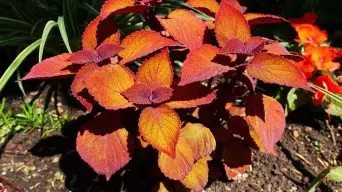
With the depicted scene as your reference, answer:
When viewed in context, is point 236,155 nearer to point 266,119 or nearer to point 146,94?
point 266,119

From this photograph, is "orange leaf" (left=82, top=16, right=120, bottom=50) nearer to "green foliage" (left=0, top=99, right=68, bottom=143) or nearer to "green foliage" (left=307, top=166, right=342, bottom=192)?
"green foliage" (left=0, top=99, right=68, bottom=143)

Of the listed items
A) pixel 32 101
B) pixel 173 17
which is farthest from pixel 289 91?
pixel 32 101

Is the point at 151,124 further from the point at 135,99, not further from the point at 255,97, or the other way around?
the point at 255,97

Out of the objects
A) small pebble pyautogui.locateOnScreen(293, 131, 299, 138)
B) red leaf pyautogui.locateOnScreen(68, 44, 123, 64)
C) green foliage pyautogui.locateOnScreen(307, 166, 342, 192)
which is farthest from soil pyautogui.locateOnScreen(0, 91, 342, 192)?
red leaf pyautogui.locateOnScreen(68, 44, 123, 64)

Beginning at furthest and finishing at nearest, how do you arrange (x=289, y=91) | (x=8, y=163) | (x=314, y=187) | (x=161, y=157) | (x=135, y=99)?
(x=289, y=91) → (x=8, y=163) → (x=314, y=187) → (x=161, y=157) → (x=135, y=99)

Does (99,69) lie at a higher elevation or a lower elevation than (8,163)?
higher

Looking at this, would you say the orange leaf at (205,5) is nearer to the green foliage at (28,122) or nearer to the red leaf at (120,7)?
the red leaf at (120,7)

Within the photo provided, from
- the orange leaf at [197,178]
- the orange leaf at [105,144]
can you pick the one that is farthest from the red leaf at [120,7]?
the orange leaf at [197,178]
